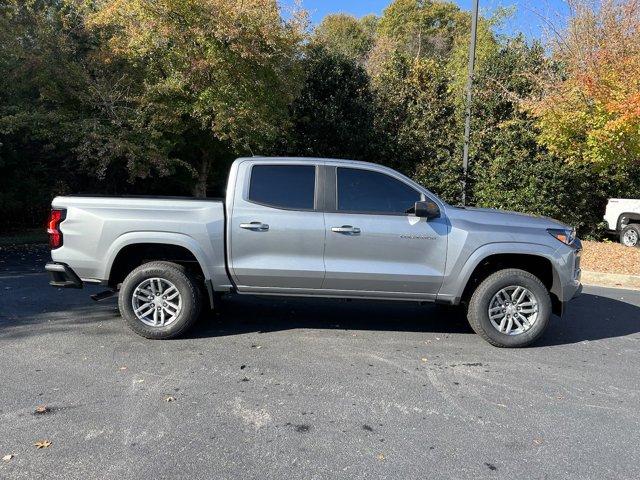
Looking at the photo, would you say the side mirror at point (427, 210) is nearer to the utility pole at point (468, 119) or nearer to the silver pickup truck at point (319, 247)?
the silver pickup truck at point (319, 247)

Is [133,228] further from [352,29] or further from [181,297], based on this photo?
[352,29]

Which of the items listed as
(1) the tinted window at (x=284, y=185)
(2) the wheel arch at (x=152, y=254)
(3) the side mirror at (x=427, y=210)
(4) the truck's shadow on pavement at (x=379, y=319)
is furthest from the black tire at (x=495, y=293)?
(2) the wheel arch at (x=152, y=254)

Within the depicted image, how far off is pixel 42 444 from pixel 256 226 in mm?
2760

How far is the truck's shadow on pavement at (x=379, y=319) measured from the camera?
616 cm

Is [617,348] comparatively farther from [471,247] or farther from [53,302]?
[53,302]

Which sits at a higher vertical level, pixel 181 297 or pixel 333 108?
pixel 333 108

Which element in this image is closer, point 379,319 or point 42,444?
point 42,444

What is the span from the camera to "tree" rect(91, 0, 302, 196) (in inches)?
467

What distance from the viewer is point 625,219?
1405cm

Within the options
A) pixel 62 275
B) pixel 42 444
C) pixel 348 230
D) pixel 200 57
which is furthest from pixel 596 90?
pixel 42 444

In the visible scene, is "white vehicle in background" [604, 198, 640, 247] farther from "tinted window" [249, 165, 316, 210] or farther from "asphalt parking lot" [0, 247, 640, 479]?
"tinted window" [249, 165, 316, 210]

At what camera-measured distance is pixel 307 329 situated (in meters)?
6.10

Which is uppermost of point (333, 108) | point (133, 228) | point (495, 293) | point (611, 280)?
point (333, 108)

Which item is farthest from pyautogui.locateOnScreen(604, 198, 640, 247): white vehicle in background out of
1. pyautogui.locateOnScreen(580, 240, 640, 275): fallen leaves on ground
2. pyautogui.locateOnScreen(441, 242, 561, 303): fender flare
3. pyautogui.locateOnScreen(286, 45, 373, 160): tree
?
pyautogui.locateOnScreen(441, 242, 561, 303): fender flare
